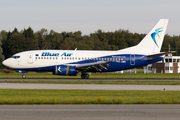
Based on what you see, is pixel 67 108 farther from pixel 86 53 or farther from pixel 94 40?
pixel 94 40

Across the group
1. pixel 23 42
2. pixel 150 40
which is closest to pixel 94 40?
pixel 23 42

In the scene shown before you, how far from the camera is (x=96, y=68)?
43969mm

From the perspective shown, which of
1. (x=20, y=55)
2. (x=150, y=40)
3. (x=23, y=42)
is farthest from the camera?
(x=23, y=42)

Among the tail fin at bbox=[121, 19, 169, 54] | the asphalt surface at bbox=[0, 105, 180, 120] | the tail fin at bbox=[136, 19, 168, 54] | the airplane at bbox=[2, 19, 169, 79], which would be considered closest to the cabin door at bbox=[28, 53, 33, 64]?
the airplane at bbox=[2, 19, 169, 79]

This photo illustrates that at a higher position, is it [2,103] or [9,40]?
[9,40]

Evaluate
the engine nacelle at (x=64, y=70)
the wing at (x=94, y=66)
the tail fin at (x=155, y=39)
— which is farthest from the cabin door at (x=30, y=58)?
the tail fin at (x=155, y=39)

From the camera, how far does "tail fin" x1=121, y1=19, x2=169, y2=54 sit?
4666cm

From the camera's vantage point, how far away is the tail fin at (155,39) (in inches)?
1841

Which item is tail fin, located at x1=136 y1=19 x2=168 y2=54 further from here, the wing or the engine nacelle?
the engine nacelle

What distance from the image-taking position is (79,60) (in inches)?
1729

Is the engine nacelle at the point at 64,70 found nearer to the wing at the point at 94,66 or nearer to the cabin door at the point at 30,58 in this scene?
the wing at the point at 94,66

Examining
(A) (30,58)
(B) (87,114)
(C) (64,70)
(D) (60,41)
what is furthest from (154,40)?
(D) (60,41)

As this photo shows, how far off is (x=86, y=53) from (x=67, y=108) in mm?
29390

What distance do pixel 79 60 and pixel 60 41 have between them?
93909 millimetres
